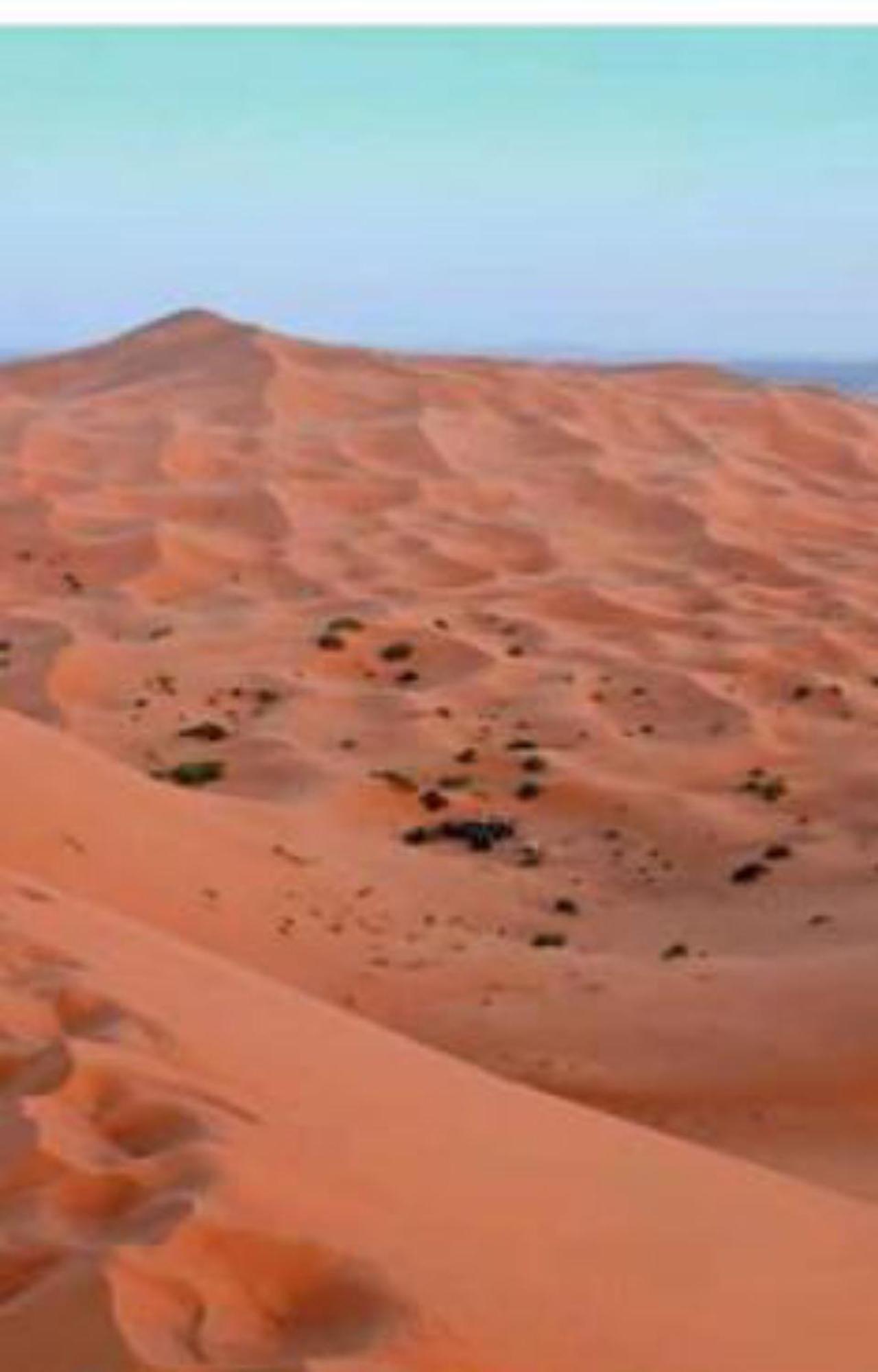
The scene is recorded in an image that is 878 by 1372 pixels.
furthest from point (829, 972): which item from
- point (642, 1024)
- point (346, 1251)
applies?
point (346, 1251)

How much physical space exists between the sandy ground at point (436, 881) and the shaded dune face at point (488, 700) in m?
0.04

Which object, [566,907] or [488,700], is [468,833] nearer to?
[566,907]

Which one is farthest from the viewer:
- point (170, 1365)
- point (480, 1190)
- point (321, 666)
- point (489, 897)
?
point (321, 666)

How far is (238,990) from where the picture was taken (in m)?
7.05

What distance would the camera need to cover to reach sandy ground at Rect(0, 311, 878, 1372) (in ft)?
15.9

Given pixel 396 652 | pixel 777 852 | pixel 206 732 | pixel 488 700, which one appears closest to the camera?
pixel 777 852

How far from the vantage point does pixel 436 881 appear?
11547 millimetres

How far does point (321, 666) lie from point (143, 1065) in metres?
10.8

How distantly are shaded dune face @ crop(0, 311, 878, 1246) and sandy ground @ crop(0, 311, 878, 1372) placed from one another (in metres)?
0.04

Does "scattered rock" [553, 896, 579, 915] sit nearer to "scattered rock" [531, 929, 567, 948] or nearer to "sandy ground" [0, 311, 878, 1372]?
"sandy ground" [0, 311, 878, 1372]

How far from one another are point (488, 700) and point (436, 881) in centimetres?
408

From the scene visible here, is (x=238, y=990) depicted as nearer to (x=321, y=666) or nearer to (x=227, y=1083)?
(x=227, y=1083)

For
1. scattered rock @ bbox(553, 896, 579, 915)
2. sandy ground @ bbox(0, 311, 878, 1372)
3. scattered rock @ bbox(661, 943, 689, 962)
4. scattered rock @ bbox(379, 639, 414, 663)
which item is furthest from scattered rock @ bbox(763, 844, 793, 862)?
scattered rock @ bbox(379, 639, 414, 663)

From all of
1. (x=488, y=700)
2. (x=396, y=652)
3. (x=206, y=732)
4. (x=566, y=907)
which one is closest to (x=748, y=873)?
(x=566, y=907)
